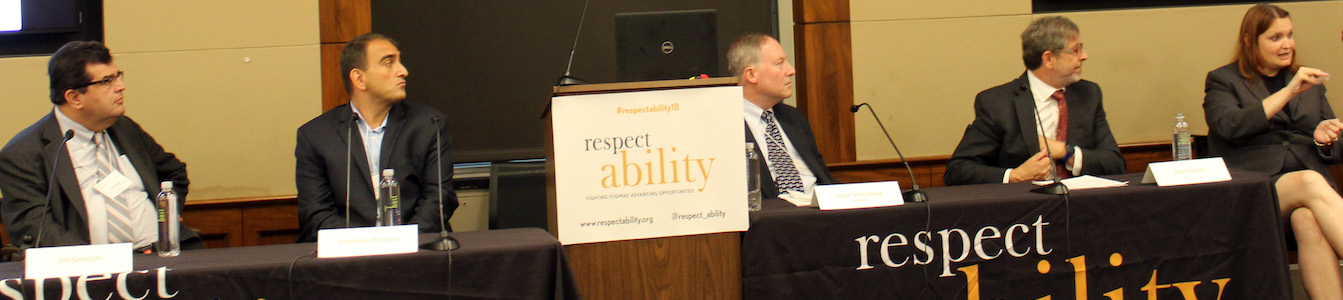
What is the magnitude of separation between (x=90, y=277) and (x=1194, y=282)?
2.43 meters

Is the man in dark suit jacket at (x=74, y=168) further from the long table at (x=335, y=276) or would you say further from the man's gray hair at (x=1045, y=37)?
the man's gray hair at (x=1045, y=37)

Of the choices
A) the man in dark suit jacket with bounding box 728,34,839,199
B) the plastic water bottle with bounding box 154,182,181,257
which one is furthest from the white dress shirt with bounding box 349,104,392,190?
the man in dark suit jacket with bounding box 728,34,839,199

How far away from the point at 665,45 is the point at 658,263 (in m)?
0.73

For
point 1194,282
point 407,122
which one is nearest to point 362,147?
point 407,122

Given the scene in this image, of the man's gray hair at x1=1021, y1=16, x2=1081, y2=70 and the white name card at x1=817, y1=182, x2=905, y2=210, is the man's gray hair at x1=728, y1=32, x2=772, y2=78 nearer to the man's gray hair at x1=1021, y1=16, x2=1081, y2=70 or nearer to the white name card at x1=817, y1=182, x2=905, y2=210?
the white name card at x1=817, y1=182, x2=905, y2=210

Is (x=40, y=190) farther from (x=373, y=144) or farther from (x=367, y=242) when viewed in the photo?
(x=367, y=242)

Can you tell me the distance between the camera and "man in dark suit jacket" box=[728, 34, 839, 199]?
303cm

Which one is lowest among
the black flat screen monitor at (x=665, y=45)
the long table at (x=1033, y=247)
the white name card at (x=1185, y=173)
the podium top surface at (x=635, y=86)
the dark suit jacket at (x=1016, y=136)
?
the long table at (x=1033, y=247)

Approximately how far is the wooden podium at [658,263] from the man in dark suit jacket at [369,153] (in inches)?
29.6

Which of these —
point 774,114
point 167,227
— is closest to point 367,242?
point 167,227

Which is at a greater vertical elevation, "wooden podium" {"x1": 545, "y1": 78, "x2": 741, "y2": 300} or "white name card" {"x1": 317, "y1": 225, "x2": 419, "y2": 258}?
"white name card" {"x1": 317, "y1": 225, "x2": 419, "y2": 258}

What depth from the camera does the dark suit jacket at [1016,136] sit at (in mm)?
3252

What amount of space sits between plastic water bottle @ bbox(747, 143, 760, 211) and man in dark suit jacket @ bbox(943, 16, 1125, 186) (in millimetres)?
1019

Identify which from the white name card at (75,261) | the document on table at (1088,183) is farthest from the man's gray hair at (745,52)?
the white name card at (75,261)
